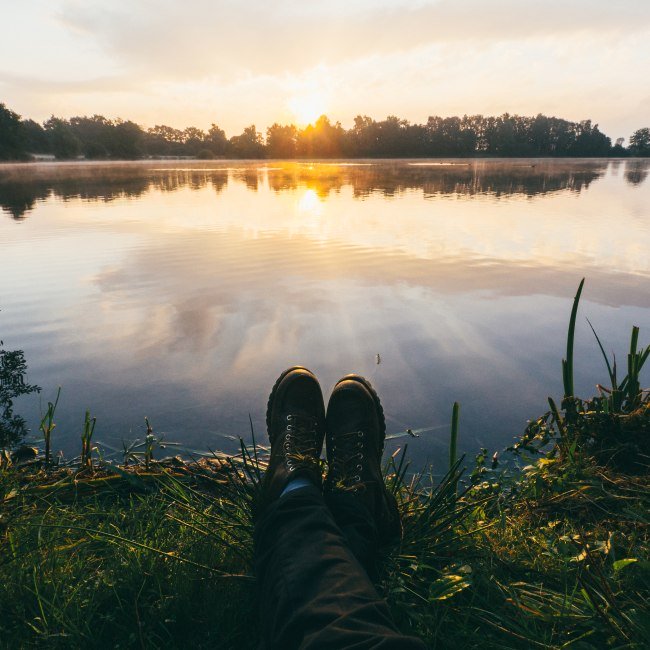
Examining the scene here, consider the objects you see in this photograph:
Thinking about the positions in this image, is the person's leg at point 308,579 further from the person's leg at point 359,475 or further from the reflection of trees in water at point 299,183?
the reflection of trees in water at point 299,183

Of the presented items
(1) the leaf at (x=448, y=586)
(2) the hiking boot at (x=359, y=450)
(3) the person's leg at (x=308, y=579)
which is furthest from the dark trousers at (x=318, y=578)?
(1) the leaf at (x=448, y=586)

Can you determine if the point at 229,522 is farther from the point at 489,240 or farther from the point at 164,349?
the point at 489,240

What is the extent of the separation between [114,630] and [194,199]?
15.9 meters

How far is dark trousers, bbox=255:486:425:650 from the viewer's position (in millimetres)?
1103

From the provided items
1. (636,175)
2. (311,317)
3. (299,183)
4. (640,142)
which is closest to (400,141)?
(640,142)

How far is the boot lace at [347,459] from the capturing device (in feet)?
6.22

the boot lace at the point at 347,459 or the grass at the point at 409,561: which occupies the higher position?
the boot lace at the point at 347,459

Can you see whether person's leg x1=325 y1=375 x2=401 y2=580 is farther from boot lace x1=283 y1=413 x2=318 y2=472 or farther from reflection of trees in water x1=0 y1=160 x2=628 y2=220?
reflection of trees in water x1=0 y1=160 x2=628 y2=220

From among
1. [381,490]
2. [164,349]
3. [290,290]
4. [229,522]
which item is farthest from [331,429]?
[290,290]

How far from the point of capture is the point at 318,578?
129 centimetres

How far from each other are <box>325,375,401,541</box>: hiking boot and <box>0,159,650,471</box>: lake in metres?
0.57

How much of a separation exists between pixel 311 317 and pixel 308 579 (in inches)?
140

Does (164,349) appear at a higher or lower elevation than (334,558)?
lower

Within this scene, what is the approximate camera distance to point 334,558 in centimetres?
136
